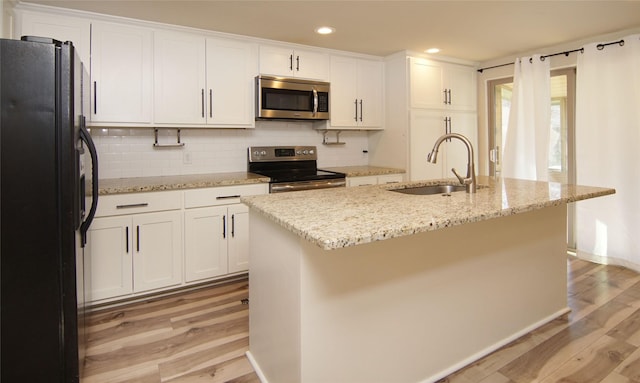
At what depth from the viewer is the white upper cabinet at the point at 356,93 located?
3898 mm

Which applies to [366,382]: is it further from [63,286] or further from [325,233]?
[63,286]

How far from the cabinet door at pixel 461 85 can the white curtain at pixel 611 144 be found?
3.62 feet

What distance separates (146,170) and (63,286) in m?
1.89

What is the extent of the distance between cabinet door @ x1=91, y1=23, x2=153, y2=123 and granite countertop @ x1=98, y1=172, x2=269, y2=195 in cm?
48

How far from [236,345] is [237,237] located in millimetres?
1065

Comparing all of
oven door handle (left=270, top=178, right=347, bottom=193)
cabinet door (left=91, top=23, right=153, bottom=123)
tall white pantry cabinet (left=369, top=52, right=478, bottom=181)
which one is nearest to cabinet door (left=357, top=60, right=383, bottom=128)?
tall white pantry cabinet (left=369, top=52, right=478, bottom=181)

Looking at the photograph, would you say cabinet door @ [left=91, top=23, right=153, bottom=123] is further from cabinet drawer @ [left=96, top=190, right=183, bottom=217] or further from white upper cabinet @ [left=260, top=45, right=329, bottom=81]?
white upper cabinet @ [left=260, top=45, right=329, bottom=81]

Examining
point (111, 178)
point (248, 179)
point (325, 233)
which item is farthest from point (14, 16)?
point (325, 233)

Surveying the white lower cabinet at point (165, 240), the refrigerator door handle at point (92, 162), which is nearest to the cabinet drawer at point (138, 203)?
the white lower cabinet at point (165, 240)

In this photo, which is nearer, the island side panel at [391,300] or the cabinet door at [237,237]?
the island side panel at [391,300]

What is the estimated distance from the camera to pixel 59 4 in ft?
8.46

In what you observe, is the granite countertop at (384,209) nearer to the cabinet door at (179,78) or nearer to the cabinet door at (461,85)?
the cabinet door at (179,78)

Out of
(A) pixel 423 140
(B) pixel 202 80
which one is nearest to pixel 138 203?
(B) pixel 202 80

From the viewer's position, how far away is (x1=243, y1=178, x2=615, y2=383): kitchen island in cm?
147
